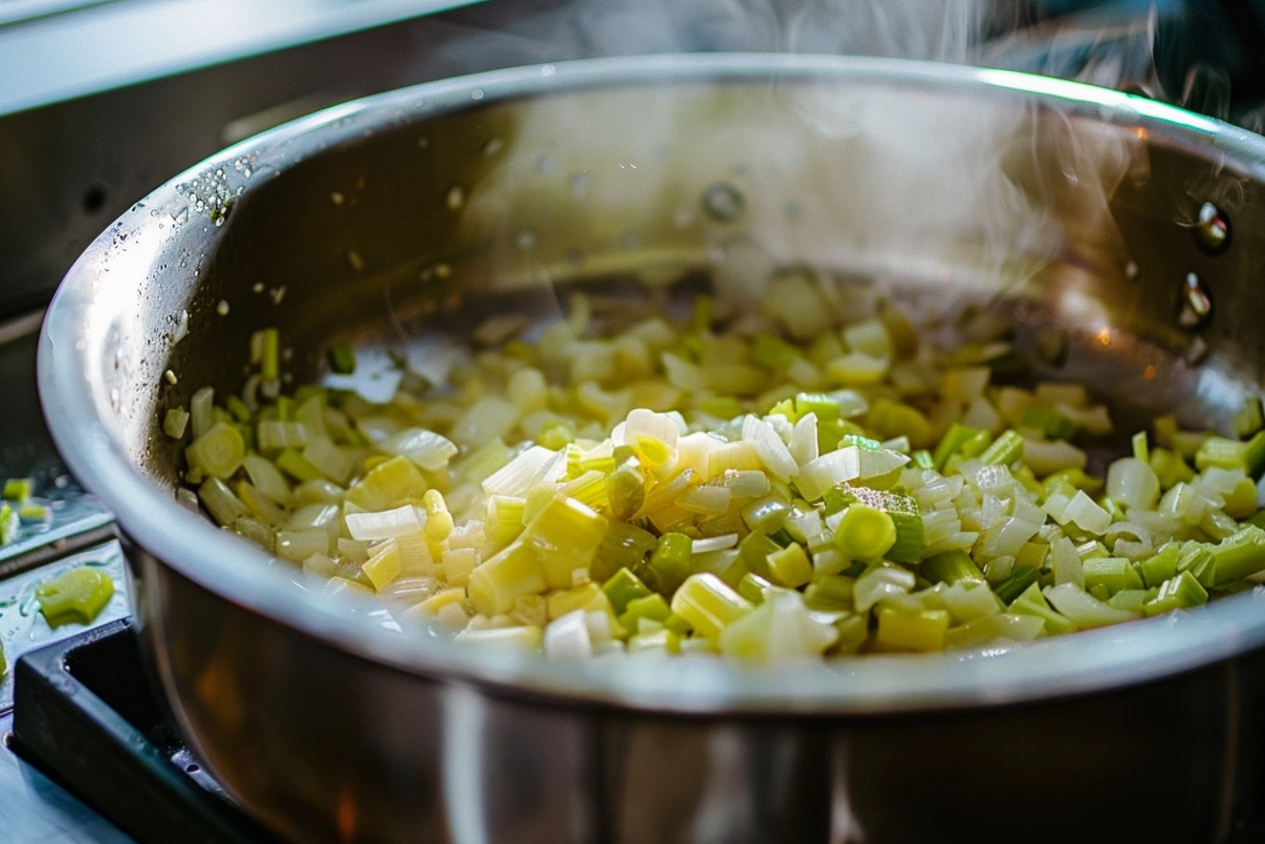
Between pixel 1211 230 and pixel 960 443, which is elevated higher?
pixel 1211 230

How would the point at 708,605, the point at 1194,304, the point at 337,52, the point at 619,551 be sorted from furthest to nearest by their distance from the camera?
the point at 337,52 < the point at 1194,304 < the point at 619,551 < the point at 708,605

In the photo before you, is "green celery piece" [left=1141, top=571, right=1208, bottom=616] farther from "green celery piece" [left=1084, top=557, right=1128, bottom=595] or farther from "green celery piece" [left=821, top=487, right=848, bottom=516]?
"green celery piece" [left=821, top=487, right=848, bottom=516]

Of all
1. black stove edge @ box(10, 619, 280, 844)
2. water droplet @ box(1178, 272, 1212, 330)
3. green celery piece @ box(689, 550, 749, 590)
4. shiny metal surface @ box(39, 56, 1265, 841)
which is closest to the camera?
shiny metal surface @ box(39, 56, 1265, 841)

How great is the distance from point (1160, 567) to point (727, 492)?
0.34 m

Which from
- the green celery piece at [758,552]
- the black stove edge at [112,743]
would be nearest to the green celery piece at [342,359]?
the black stove edge at [112,743]

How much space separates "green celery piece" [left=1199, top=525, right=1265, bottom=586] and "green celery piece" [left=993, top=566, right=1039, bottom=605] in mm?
145

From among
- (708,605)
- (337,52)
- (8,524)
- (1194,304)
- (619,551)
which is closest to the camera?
(708,605)

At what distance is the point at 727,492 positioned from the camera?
0.90m

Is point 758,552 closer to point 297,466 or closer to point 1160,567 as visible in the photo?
point 1160,567

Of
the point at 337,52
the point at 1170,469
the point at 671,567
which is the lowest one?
the point at 1170,469

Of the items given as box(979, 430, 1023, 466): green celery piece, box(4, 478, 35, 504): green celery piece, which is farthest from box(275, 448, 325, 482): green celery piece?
box(979, 430, 1023, 466): green celery piece

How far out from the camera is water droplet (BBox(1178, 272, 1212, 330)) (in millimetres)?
1161

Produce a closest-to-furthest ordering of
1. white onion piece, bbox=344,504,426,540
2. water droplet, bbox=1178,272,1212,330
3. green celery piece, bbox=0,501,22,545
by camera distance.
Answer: white onion piece, bbox=344,504,426,540 < green celery piece, bbox=0,501,22,545 < water droplet, bbox=1178,272,1212,330

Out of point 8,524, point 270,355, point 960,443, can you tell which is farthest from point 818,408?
point 8,524
